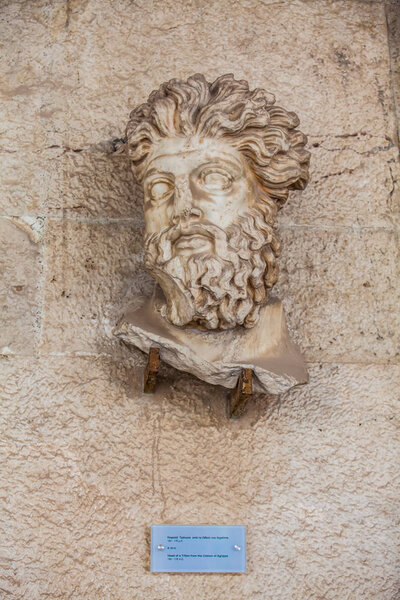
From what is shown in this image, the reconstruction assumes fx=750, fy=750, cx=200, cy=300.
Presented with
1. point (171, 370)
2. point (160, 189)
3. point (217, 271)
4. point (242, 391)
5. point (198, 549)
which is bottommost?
point (198, 549)

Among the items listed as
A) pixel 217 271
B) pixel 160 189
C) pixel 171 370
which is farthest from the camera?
pixel 171 370

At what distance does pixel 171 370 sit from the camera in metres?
2.18

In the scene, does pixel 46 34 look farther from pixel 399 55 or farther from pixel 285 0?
pixel 399 55

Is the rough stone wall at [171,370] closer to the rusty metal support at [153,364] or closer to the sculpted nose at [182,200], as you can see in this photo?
the rusty metal support at [153,364]

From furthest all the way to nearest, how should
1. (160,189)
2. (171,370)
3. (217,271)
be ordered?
1. (171,370)
2. (160,189)
3. (217,271)

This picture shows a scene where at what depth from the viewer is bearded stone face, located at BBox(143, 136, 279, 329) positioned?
1.88 m

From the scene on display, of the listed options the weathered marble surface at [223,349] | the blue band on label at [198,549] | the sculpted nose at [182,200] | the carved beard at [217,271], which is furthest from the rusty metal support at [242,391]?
the sculpted nose at [182,200]

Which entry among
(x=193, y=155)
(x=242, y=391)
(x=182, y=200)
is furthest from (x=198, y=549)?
(x=193, y=155)

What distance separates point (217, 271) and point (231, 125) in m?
0.38

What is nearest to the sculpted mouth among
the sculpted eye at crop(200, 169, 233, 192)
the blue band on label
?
the sculpted eye at crop(200, 169, 233, 192)

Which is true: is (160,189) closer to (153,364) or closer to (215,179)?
(215,179)

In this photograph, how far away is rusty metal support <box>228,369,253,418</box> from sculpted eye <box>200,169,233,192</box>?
19.0 inches

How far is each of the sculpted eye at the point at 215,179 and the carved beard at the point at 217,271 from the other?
9 centimetres

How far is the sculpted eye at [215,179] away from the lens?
192 centimetres
